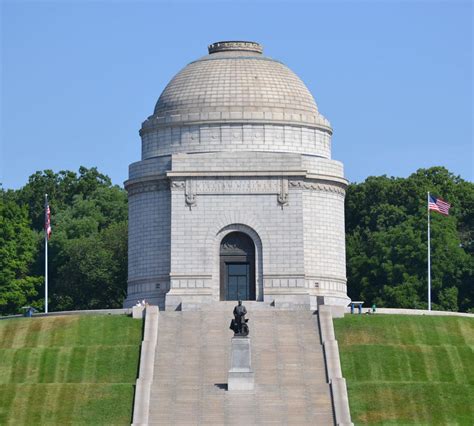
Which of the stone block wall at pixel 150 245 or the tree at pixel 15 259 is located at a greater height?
the tree at pixel 15 259

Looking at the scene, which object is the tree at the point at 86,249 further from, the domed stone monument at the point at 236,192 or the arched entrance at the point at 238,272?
the arched entrance at the point at 238,272

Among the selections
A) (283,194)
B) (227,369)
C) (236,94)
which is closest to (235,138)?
(236,94)

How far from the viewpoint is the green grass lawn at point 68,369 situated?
6300 centimetres

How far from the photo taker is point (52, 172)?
391ft

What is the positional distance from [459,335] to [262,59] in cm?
2123

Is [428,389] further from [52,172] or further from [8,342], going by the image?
[52,172]

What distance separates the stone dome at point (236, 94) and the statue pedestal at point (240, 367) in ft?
64.4

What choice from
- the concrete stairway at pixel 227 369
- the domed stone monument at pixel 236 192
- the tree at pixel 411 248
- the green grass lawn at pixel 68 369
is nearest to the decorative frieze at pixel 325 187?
the domed stone monument at pixel 236 192

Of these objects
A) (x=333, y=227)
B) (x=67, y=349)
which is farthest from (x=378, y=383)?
(x=333, y=227)

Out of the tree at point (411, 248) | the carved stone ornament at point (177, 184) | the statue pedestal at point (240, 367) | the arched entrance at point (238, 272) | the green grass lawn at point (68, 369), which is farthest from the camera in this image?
the tree at point (411, 248)

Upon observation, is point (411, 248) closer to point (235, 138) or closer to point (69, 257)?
point (235, 138)

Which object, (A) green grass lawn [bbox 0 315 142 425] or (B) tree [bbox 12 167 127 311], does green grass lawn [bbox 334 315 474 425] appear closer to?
(A) green grass lawn [bbox 0 315 142 425]

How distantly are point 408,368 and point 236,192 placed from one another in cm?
1637

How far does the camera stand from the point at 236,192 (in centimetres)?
8062
